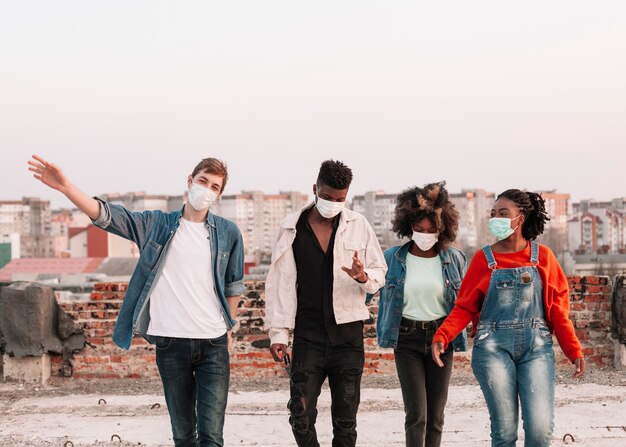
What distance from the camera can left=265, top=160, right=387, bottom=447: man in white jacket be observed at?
4.42 metres

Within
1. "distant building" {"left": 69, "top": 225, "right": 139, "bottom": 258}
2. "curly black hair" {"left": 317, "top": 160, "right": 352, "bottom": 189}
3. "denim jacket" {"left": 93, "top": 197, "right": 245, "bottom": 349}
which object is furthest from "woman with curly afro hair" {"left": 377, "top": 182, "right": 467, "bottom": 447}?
"distant building" {"left": 69, "top": 225, "right": 139, "bottom": 258}

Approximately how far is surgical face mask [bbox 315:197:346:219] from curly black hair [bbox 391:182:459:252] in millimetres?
568

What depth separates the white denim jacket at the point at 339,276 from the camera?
4.45 metres

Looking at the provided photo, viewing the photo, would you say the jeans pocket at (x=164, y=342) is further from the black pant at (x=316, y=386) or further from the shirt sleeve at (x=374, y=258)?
the shirt sleeve at (x=374, y=258)

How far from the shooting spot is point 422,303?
473cm

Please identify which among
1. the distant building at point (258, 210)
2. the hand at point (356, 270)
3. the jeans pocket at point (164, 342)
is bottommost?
the jeans pocket at point (164, 342)

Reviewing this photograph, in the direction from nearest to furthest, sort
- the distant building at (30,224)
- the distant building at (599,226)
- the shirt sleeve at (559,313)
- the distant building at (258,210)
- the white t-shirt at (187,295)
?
the shirt sleeve at (559,313), the white t-shirt at (187,295), the distant building at (599,226), the distant building at (30,224), the distant building at (258,210)

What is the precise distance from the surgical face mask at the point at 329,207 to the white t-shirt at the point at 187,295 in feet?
1.92

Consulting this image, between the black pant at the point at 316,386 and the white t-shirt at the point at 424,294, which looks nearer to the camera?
the black pant at the point at 316,386

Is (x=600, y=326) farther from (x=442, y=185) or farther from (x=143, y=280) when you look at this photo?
(x=143, y=280)

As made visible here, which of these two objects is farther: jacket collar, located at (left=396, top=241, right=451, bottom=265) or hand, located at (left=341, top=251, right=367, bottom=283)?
jacket collar, located at (left=396, top=241, right=451, bottom=265)

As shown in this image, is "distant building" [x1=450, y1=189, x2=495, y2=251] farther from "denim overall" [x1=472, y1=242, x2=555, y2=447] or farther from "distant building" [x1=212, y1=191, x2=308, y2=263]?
"denim overall" [x1=472, y1=242, x2=555, y2=447]

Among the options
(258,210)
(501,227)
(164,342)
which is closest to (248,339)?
(164,342)

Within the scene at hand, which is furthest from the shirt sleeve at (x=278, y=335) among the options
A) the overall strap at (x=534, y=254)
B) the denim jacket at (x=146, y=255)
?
the overall strap at (x=534, y=254)
